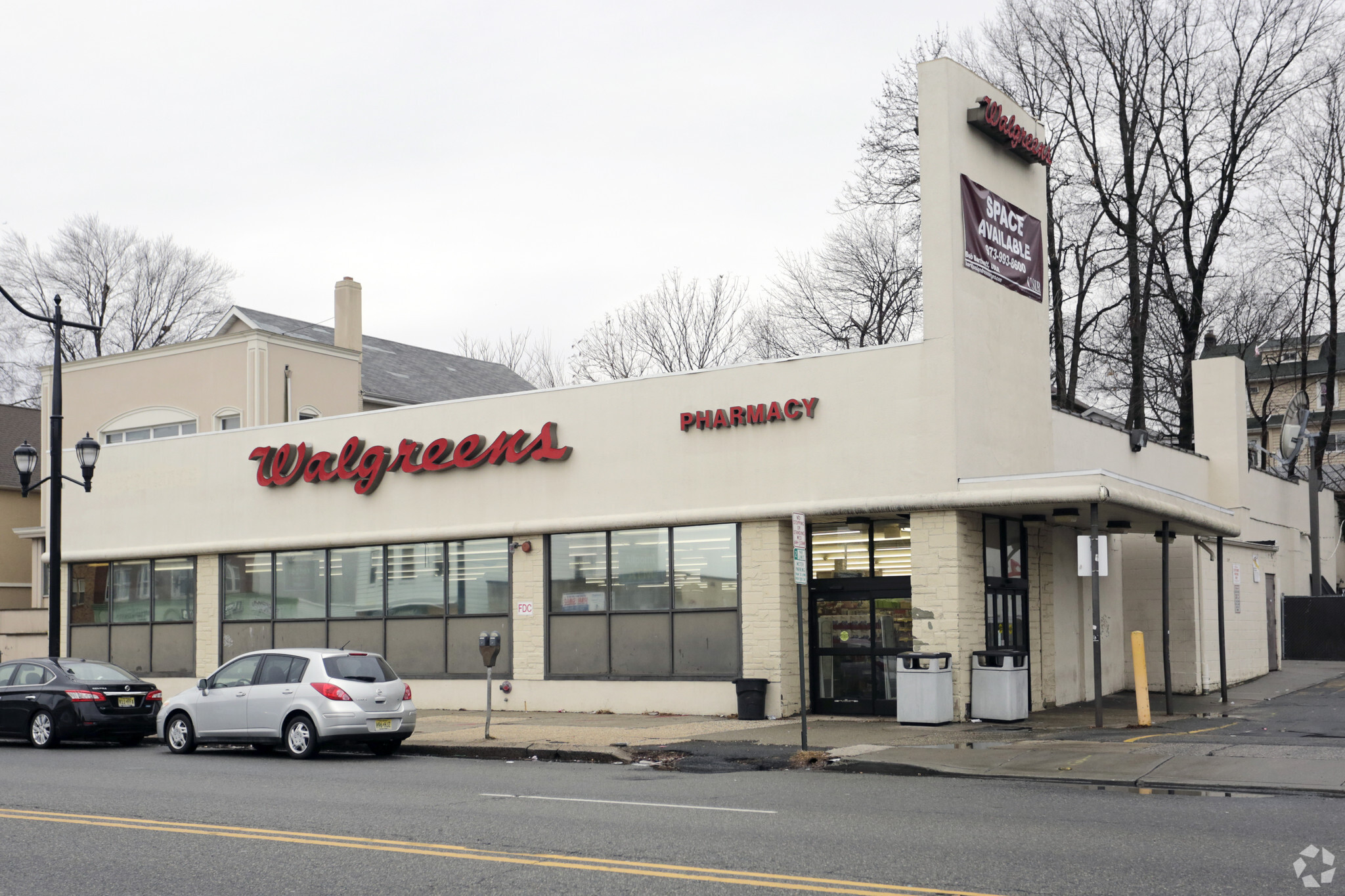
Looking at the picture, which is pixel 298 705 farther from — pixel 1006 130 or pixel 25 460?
pixel 1006 130

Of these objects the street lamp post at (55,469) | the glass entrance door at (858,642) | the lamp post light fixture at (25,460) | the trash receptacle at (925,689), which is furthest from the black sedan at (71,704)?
the trash receptacle at (925,689)

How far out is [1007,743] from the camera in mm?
16547

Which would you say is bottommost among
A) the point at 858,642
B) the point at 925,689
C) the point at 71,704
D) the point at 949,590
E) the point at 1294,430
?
the point at 71,704

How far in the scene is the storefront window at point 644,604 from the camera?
22.0m

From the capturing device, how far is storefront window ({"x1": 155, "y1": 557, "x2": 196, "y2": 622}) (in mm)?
28766

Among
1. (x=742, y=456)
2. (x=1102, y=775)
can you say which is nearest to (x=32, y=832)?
(x=1102, y=775)

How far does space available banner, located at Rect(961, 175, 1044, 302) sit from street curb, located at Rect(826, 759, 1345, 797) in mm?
8732

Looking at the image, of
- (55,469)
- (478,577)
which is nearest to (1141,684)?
(478,577)

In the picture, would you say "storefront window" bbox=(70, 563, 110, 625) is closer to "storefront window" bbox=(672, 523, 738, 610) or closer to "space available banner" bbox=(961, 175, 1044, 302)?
"storefront window" bbox=(672, 523, 738, 610)

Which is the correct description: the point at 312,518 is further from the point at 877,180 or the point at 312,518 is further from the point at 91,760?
the point at 877,180

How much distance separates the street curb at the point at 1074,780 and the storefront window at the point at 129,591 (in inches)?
779

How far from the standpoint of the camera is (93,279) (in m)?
55.0

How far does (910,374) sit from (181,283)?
4431 cm

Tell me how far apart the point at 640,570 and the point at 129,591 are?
45.1 ft
